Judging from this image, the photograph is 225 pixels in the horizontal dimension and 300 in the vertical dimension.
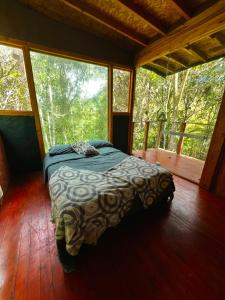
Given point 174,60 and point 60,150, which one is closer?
point 60,150

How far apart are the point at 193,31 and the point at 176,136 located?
3.19 m

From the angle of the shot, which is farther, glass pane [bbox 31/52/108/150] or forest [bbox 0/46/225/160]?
glass pane [bbox 31/52/108/150]

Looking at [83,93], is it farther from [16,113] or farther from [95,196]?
[95,196]

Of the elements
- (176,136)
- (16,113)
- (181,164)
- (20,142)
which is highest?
(16,113)

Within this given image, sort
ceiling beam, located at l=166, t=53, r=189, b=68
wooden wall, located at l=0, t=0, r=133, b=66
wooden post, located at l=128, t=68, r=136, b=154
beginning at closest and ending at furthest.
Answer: wooden wall, located at l=0, t=0, r=133, b=66 → ceiling beam, located at l=166, t=53, r=189, b=68 → wooden post, located at l=128, t=68, r=136, b=154

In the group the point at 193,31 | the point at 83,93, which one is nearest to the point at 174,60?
the point at 193,31

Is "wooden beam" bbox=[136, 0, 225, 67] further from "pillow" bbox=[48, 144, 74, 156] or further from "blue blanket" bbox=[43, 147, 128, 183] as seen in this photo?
"pillow" bbox=[48, 144, 74, 156]

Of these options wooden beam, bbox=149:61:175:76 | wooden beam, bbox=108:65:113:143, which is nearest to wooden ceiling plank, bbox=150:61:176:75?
wooden beam, bbox=149:61:175:76

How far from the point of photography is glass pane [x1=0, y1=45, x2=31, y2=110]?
2318 mm

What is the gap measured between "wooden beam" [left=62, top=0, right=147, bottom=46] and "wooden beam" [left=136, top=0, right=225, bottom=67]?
0.40 metres

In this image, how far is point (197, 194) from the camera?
87.4 inches

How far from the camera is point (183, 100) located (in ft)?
17.5

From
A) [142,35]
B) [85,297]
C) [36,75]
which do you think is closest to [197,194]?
[85,297]

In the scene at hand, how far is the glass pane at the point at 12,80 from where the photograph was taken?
7.61 ft
